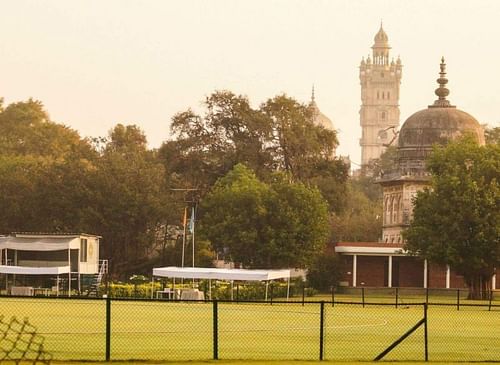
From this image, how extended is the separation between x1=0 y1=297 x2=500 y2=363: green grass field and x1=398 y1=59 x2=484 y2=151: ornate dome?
181ft

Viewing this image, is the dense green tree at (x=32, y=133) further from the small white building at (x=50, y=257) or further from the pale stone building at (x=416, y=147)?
the small white building at (x=50, y=257)

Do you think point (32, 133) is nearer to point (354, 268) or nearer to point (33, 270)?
point (354, 268)

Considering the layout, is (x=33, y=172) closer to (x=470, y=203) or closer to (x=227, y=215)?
(x=227, y=215)

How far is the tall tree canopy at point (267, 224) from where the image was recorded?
111 meters

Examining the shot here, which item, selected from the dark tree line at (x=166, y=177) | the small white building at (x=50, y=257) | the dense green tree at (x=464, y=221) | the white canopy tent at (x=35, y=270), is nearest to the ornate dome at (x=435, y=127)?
the dark tree line at (x=166, y=177)

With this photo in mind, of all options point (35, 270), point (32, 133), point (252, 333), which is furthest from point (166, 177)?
point (252, 333)

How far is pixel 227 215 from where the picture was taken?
112 metres

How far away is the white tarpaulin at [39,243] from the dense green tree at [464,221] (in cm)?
2033

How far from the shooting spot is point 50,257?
4040 inches

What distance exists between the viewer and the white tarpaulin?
101 meters

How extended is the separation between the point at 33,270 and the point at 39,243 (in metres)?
9.29

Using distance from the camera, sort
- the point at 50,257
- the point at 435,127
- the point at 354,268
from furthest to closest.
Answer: the point at 435,127 < the point at 354,268 < the point at 50,257

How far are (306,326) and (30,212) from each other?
239ft

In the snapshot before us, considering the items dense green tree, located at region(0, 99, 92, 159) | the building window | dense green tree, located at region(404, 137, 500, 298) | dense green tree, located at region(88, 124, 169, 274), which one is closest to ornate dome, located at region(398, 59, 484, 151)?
dense green tree, located at region(88, 124, 169, 274)
